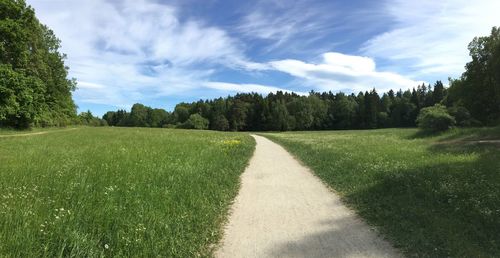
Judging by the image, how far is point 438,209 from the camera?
9.38m

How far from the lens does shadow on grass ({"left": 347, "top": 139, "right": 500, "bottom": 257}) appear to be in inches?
281

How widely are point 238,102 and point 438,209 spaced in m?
126

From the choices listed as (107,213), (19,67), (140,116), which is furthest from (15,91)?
(140,116)

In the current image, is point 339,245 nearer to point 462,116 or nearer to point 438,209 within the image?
point 438,209

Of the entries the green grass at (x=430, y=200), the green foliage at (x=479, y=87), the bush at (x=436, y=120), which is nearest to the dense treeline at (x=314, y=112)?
the green foliage at (x=479, y=87)

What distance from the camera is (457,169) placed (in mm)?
14000

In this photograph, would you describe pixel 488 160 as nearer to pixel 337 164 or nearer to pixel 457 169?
pixel 457 169

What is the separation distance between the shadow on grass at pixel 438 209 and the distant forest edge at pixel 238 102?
27.8m

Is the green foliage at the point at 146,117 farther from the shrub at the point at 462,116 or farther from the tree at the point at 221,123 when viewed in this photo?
the shrub at the point at 462,116

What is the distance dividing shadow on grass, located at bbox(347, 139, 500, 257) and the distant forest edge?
91.1ft

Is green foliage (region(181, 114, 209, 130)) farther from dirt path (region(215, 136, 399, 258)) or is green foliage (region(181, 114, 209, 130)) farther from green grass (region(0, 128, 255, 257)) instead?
green grass (region(0, 128, 255, 257))

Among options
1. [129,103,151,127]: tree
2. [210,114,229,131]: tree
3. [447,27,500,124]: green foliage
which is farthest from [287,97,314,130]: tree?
[447,27,500,124]: green foliage

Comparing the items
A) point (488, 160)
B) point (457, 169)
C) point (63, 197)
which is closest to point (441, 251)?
point (63, 197)

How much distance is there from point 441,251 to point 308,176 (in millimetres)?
9938
